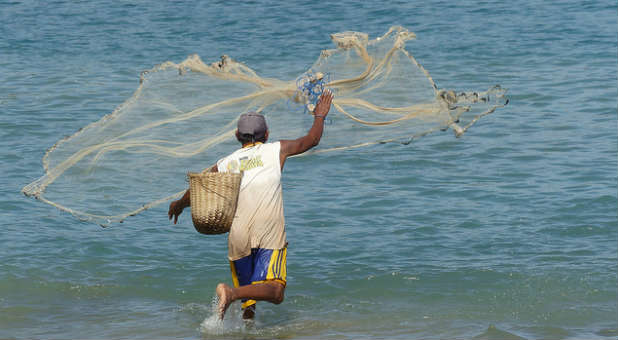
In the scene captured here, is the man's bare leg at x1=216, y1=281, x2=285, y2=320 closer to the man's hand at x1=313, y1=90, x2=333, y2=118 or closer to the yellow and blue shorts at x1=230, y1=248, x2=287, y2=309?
the yellow and blue shorts at x1=230, y1=248, x2=287, y2=309

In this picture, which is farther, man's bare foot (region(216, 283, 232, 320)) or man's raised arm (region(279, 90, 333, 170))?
man's raised arm (region(279, 90, 333, 170))

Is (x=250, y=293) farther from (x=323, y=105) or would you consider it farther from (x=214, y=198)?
(x=323, y=105)

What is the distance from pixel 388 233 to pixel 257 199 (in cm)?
359

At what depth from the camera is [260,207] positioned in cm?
559

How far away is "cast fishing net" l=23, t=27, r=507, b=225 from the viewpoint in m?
6.73

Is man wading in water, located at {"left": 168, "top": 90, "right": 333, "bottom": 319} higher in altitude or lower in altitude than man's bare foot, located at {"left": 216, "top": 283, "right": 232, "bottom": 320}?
higher

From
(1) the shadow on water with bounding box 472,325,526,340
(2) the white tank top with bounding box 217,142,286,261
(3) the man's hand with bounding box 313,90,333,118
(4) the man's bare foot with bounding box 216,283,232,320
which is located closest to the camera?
(4) the man's bare foot with bounding box 216,283,232,320

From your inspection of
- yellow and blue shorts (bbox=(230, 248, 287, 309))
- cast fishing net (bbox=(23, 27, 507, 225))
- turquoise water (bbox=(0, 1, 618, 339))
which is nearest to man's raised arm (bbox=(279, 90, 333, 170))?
yellow and blue shorts (bbox=(230, 248, 287, 309))

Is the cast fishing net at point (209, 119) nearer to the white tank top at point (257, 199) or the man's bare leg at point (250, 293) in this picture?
the white tank top at point (257, 199)

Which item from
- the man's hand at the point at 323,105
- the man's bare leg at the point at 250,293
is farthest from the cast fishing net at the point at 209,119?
the man's bare leg at the point at 250,293

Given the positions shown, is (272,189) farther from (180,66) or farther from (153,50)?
(153,50)

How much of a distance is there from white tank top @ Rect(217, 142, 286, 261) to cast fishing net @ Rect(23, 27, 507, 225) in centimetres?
112

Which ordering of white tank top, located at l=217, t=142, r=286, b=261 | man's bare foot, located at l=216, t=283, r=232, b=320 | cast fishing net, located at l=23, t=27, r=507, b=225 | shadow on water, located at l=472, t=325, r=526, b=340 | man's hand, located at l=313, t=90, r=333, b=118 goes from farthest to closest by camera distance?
cast fishing net, located at l=23, t=27, r=507, b=225 < shadow on water, located at l=472, t=325, r=526, b=340 < man's hand, located at l=313, t=90, r=333, b=118 < white tank top, located at l=217, t=142, r=286, b=261 < man's bare foot, located at l=216, t=283, r=232, b=320

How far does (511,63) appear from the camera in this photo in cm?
1727
